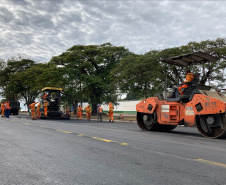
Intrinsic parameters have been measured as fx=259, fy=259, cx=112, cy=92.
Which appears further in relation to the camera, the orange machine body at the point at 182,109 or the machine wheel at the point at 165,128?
the machine wheel at the point at 165,128

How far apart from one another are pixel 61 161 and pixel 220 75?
18024 mm

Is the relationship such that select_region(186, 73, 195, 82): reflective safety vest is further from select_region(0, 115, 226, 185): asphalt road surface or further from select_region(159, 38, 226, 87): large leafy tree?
select_region(159, 38, 226, 87): large leafy tree

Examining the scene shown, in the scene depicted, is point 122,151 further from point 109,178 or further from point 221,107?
point 221,107

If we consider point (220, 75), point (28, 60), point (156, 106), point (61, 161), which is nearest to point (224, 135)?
point (156, 106)

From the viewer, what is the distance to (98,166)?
15.1ft

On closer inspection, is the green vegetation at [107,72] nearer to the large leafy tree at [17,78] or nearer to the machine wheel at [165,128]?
the large leafy tree at [17,78]

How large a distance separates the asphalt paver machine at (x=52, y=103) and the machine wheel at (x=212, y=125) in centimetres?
1746

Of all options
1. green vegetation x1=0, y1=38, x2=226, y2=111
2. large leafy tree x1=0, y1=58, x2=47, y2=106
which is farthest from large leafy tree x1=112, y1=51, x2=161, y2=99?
large leafy tree x1=0, y1=58, x2=47, y2=106

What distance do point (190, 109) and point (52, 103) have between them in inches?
717

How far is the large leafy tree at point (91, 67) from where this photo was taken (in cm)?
3325

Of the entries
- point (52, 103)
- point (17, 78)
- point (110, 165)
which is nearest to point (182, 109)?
point (110, 165)

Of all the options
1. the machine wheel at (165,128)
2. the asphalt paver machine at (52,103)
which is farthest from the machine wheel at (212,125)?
the asphalt paver machine at (52,103)

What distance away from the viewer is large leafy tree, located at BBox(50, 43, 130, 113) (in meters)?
33.2

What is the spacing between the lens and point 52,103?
25.6 meters
